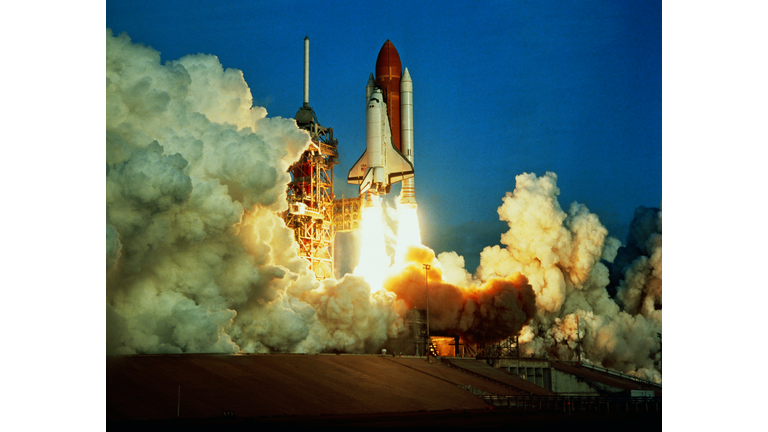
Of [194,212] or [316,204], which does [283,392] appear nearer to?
[194,212]

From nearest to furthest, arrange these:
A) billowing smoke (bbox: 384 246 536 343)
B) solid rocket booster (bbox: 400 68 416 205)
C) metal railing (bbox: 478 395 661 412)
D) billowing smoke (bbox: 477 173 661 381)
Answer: metal railing (bbox: 478 395 661 412)
billowing smoke (bbox: 384 246 536 343)
solid rocket booster (bbox: 400 68 416 205)
billowing smoke (bbox: 477 173 661 381)

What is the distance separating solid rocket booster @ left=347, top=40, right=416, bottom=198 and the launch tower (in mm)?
2288

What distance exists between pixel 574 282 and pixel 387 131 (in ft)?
79.2

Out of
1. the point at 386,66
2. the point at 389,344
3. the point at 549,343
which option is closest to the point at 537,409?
the point at 389,344

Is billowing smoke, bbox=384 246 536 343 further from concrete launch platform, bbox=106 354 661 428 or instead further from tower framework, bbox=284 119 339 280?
concrete launch platform, bbox=106 354 661 428

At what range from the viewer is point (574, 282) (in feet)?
212

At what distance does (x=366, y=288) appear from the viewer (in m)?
45.5

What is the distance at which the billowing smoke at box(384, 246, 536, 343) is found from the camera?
165 ft

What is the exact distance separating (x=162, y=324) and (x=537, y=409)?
15947mm

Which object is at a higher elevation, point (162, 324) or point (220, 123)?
point (220, 123)

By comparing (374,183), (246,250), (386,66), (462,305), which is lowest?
(462,305)

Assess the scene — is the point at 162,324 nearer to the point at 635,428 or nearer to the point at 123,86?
the point at 123,86

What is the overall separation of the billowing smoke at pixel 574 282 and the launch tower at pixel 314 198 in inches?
626

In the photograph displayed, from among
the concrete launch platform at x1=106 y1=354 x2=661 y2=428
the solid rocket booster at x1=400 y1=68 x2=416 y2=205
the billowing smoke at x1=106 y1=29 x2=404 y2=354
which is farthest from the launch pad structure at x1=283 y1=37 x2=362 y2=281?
the concrete launch platform at x1=106 y1=354 x2=661 y2=428
